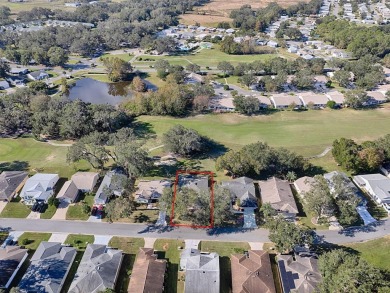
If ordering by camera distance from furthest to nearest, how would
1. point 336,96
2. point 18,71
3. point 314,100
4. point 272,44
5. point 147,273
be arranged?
point 272,44, point 18,71, point 336,96, point 314,100, point 147,273

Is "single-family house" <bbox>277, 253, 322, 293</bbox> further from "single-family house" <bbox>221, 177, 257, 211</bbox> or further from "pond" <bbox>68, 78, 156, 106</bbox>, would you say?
"pond" <bbox>68, 78, 156, 106</bbox>

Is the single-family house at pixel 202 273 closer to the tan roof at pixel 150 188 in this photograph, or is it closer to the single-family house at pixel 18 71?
the tan roof at pixel 150 188

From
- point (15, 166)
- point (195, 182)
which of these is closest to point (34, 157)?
point (15, 166)

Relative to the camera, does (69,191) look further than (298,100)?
No

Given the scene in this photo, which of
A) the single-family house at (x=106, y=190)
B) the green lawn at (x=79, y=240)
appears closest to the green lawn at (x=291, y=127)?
the single-family house at (x=106, y=190)

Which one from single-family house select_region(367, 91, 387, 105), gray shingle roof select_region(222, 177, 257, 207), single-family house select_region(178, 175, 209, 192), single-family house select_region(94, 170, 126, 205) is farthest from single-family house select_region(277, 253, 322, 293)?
single-family house select_region(367, 91, 387, 105)

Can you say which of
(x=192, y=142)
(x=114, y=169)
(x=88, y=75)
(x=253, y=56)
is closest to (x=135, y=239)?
(x=114, y=169)

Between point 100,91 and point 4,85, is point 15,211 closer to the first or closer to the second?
point 100,91

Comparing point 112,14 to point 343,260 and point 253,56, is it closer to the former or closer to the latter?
point 253,56
